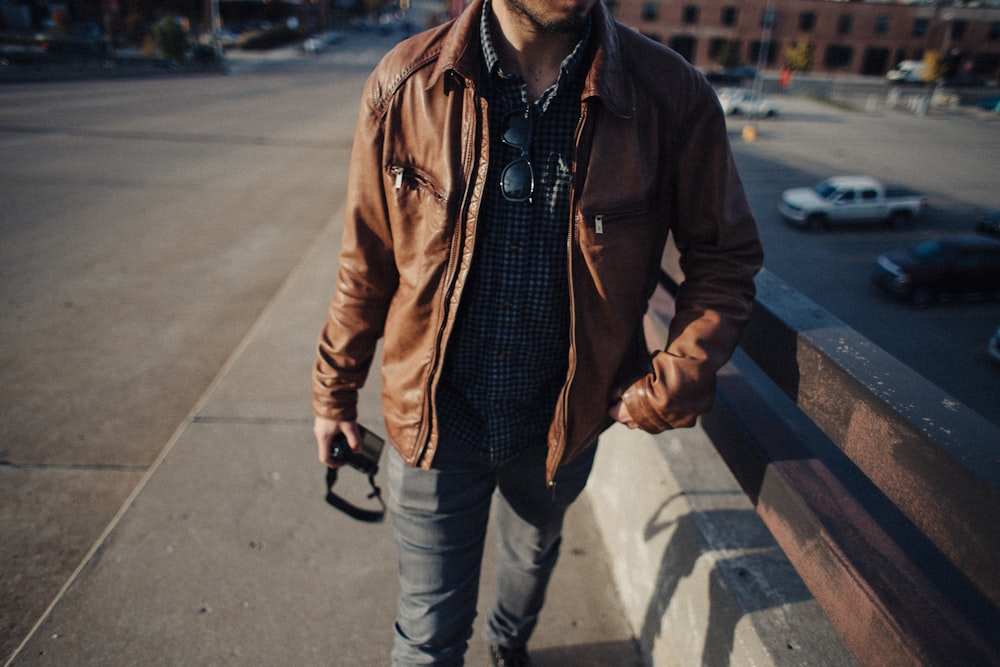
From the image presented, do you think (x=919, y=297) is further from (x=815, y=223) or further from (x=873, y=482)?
(x=815, y=223)

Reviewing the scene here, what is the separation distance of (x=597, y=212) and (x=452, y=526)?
0.89m

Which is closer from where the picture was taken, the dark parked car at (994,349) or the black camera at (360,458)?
the black camera at (360,458)

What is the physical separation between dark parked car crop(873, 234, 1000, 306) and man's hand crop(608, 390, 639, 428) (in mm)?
1512

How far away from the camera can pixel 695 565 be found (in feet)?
6.17

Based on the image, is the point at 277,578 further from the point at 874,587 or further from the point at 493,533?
the point at 874,587

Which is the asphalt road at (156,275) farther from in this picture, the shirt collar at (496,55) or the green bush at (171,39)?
the green bush at (171,39)

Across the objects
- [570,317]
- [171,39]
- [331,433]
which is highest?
[171,39]

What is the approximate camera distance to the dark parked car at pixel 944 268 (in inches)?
100

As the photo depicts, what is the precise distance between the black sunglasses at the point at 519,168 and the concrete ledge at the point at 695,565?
118 cm

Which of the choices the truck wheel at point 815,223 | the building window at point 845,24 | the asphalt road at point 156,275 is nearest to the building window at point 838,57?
the building window at point 845,24

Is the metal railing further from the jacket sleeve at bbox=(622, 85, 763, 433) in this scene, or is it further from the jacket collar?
the jacket collar

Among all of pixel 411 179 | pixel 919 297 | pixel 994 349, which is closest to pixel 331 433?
pixel 411 179

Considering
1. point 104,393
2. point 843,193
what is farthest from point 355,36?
point 104,393

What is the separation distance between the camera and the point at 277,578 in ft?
7.73
